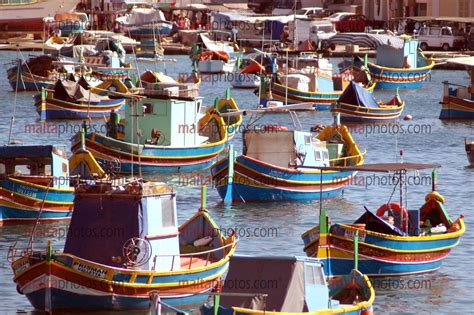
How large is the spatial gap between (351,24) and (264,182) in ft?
288

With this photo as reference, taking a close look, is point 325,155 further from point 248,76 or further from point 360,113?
point 248,76

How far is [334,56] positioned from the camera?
415ft

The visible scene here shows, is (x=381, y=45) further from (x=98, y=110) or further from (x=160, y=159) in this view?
(x=160, y=159)

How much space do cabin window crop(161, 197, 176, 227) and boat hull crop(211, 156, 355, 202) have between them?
1528 centimetres

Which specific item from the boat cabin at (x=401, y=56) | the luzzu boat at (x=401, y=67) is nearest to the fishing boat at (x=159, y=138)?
the luzzu boat at (x=401, y=67)

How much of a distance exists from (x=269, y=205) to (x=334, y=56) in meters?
74.6

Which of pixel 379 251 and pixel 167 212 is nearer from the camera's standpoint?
pixel 167 212

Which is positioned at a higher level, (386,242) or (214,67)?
(386,242)

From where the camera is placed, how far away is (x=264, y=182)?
52625 mm

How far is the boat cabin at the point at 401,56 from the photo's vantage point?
4090 inches

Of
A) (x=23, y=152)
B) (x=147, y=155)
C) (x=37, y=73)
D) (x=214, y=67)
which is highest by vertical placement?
(x=23, y=152)

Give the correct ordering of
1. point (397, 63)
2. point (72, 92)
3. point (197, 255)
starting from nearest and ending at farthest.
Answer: point (197, 255) < point (72, 92) < point (397, 63)

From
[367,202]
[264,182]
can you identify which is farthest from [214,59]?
[264,182]

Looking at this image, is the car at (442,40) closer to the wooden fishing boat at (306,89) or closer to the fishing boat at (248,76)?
the fishing boat at (248,76)
